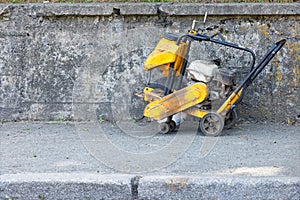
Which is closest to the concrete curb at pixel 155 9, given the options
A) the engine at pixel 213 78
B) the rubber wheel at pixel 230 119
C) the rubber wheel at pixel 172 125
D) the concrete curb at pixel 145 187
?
the engine at pixel 213 78

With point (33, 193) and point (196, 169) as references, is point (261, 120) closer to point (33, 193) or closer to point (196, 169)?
point (196, 169)

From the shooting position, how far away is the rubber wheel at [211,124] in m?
6.00

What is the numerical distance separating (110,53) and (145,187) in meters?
2.50

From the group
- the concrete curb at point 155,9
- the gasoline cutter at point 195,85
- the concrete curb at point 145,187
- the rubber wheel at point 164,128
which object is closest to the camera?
the concrete curb at point 145,187

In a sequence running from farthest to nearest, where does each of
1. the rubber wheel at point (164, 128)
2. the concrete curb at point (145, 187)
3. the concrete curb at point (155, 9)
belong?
1. the concrete curb at point (155, 9)
2. the rubber wheel at point (164, 128)
3. the concrete curb at point (145, 187)

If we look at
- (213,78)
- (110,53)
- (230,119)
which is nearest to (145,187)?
(213,78)

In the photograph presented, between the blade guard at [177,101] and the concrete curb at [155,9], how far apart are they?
923 mm

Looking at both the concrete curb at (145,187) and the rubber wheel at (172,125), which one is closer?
the concrete curb at (145,187)

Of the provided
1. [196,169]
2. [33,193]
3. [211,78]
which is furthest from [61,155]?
[211,78]

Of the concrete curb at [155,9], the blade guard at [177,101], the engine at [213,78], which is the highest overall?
the concrete curb at [155,9]

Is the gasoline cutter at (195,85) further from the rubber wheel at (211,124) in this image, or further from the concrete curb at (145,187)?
the concrete curb at (145,187)

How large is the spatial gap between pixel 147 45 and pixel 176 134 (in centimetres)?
105

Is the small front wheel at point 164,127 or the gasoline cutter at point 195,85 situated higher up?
the gasoline cutter at point 195,85

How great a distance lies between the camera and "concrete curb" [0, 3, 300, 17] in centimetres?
640
